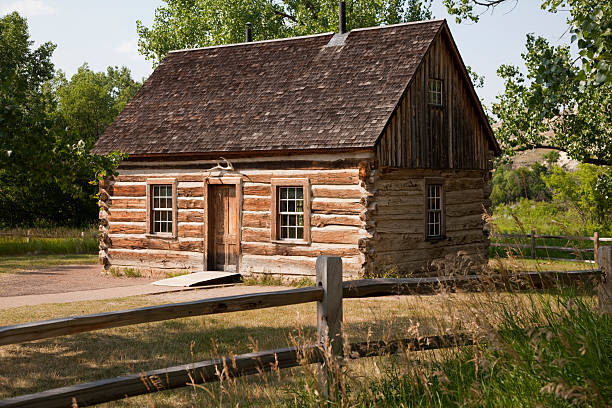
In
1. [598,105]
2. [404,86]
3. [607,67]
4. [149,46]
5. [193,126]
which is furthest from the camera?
[149,46]

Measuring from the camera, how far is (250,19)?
34844mm

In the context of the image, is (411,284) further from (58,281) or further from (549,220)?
(549,220)

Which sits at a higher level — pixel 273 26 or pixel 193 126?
pixel 273 26

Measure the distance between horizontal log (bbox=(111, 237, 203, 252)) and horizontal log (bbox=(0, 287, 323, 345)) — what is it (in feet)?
45.5

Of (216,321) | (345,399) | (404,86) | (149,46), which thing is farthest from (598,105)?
(149,46)

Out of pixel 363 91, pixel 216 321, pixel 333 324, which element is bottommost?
pixel 216 321

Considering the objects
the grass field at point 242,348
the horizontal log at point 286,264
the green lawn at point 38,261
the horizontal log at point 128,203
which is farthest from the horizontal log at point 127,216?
the grass field at point 242,348

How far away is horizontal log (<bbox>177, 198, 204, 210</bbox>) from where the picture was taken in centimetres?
1908

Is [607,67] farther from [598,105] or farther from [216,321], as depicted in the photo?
[598,105]

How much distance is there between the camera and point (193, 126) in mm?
19781

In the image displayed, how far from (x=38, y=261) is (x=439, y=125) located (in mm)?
14652

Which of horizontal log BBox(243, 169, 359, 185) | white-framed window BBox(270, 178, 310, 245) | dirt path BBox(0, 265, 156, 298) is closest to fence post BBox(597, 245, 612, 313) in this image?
horizontal log BBox(243, 169, 359, 185)

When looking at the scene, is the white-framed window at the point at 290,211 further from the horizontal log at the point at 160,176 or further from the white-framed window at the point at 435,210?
the white-framed window at the point at 435,210

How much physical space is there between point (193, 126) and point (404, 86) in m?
6.26
